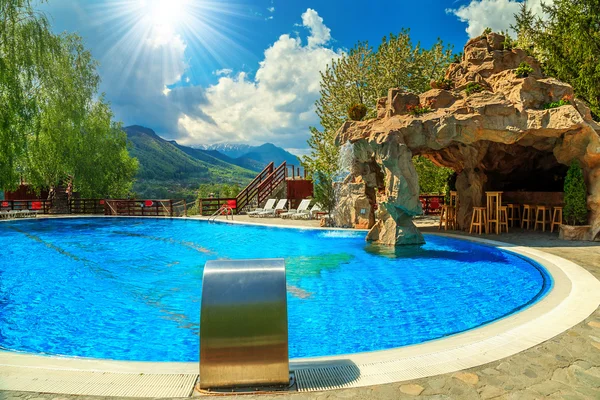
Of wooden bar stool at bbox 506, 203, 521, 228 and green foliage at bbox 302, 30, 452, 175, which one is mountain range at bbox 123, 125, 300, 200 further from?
wooden bar stool at bbox 506, 203, 521, 228

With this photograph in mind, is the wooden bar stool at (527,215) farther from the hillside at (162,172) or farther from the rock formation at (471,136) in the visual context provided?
the hillside at (162,172)

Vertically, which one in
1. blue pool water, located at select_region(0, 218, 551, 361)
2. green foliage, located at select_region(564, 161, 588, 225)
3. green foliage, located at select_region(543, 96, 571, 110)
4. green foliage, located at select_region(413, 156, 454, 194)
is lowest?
blue pool water, located at select_region(0, 218, 551, 361)

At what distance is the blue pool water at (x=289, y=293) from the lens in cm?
500

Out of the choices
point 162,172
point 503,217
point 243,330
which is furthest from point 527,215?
point 162,172

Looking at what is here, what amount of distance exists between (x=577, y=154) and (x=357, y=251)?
22.6 ft

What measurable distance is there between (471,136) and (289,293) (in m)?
7.79

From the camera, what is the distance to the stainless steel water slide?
280cm

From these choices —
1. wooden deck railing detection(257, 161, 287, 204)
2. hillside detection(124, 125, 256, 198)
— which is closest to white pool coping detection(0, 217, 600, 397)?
wooden deck railing detection(257, 161, 287, 204)

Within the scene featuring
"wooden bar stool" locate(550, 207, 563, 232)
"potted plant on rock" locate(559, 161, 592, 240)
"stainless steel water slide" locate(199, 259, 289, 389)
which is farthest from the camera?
"wooden bar stool" locate(550, 207, 563, 232)

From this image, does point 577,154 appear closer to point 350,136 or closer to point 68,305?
point 350,136

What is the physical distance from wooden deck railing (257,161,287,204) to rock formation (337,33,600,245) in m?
10.4

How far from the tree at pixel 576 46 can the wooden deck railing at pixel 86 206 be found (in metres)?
25.4

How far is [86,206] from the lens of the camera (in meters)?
24.1

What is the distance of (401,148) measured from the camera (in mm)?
11531
